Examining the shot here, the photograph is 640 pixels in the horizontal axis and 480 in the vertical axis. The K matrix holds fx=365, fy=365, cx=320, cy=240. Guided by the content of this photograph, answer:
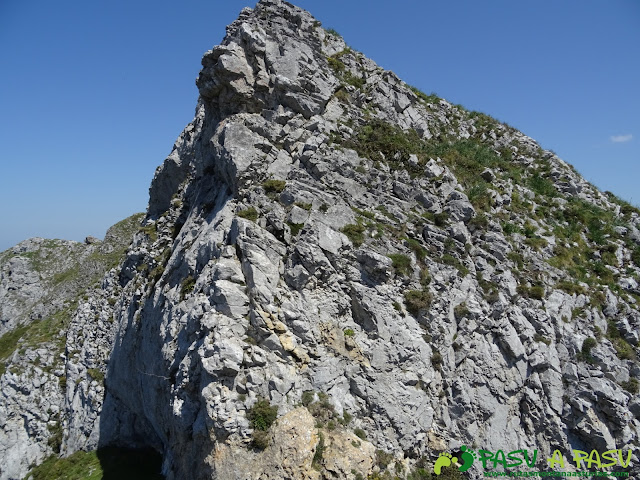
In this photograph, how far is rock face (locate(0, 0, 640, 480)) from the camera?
16.3 m

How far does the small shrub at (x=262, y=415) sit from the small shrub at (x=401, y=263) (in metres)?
10.4

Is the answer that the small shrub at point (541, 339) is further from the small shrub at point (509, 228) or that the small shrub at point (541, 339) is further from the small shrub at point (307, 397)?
the small shrub at point (307, 397)

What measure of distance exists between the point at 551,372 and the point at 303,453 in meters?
15.6

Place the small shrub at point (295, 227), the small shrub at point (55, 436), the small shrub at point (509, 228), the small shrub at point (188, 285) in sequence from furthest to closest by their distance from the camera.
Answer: the small shrub at point (55, 436), the small shrub at point (509, 228), the small shrub at point (295, 227), the small shrub at point (188, 285)

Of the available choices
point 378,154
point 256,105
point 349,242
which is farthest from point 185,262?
point 378,154

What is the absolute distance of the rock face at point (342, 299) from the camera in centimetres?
1628

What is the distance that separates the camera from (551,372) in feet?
69.4

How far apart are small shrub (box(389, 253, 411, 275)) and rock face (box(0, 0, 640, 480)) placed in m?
0.19

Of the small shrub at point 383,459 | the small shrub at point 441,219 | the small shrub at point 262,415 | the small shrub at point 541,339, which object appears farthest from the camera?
the small shrub at point 441,219

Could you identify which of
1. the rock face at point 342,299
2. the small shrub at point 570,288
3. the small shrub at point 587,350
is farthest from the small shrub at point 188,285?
the small shrub at point 570,288

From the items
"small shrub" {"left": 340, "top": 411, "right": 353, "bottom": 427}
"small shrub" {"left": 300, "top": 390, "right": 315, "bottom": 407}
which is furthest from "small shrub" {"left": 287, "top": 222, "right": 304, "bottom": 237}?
"small shrub" {"left": 340, "top": 411, "right": 353, "bottom": 427}

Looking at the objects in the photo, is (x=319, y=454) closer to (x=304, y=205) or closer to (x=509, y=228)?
(x=304, y=205)

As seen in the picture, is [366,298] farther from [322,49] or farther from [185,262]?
[322,49]

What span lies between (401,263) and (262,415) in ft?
37.1
